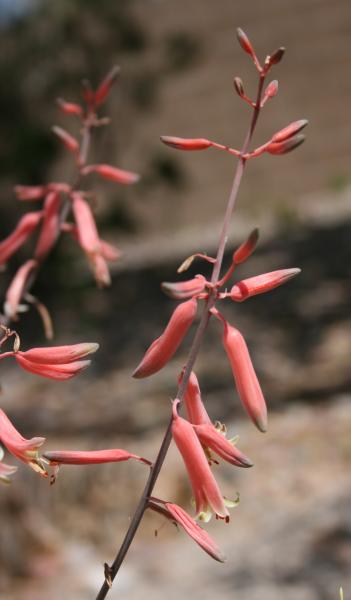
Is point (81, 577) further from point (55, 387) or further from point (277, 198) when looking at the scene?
point (277, 198)

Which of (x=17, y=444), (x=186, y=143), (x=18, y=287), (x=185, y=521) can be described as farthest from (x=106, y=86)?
(x=185, y=521)

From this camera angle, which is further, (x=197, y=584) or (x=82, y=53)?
(x=82, y=53)

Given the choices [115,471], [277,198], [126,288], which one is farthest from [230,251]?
[115,471]

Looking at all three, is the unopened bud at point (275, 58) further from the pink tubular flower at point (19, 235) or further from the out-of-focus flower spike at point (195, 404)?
the pink tubular flower at point (19, 235)

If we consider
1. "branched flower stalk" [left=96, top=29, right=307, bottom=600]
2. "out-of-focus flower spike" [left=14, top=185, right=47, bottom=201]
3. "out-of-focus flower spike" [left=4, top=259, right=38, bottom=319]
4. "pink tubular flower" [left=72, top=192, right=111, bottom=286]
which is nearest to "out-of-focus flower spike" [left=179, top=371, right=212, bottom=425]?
"branched flower stalk" [left=96, top=29, right=307, bottom=600]

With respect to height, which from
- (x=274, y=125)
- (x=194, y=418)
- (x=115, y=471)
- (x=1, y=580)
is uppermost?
(x=194, y=418)

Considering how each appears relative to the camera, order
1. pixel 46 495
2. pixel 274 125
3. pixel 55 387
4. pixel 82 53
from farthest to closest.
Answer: pixel 274 125 → pixel 82 53 → pixel 55 387 → pixel 46 495

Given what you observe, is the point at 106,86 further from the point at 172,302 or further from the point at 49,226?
the point at 172,302
